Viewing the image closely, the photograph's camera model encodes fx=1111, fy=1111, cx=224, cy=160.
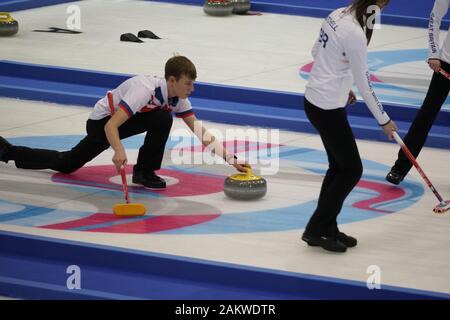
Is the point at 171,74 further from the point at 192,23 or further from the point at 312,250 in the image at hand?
the point at 192,23

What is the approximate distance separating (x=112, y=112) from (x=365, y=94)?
5.48 ft

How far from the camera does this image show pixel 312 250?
5.39 meters

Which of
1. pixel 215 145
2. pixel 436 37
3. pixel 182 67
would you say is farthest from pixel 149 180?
pixel 436 37

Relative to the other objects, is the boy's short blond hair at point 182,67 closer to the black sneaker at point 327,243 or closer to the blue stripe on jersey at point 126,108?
the blue stripe on jersey at point 126,108

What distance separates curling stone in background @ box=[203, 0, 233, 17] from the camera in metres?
12.4

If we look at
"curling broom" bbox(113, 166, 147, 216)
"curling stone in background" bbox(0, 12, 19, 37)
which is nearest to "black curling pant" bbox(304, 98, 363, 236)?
"curling broom" bbox(113, 166, 147, 216)

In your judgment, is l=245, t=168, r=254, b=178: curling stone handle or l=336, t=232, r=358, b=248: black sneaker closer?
l=336, t=232, r=358, b=248: black sneaker

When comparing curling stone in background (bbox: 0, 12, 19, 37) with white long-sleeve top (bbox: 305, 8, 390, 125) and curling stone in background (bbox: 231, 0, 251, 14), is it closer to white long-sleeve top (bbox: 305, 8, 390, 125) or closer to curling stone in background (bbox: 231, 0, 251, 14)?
curling stone in background (bbox: 231, 0, 251, 14)

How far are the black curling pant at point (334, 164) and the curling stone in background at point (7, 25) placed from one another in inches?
236

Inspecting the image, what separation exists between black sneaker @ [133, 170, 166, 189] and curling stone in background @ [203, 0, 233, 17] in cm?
620

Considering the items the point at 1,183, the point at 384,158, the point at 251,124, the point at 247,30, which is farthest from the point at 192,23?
the point at 1,183

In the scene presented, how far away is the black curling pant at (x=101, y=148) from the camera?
6.30 meters

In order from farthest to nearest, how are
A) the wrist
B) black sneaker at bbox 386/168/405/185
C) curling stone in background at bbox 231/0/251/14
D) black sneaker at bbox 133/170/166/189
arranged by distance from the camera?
curling stone in background at bbox 231/0/251/14, black sneaker at bbox 386/168/405/185, black sneaker at bbox 133/170/166/189, the wrist

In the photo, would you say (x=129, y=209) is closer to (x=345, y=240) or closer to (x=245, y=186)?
(x=245, y=186)
